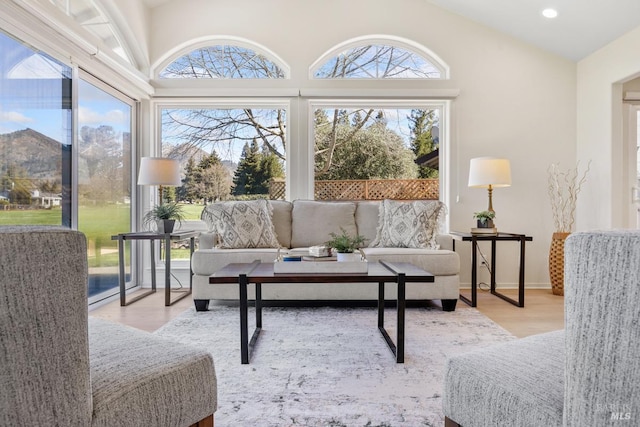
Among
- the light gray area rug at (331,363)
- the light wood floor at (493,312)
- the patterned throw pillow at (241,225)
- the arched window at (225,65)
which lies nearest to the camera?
the light gray area rug at (331,363)

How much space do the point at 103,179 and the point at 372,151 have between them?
107 inches

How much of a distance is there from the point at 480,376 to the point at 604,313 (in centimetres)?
44

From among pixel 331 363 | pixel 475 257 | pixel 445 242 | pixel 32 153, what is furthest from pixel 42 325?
pixel 475 257

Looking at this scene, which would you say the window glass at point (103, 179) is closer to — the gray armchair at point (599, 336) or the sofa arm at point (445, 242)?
the sofa arm at point (445, 242)

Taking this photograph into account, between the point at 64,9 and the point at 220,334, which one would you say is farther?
the point at 64,9

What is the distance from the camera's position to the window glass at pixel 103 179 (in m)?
3.31

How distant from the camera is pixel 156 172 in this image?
3596 mm

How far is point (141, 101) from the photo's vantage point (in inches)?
166

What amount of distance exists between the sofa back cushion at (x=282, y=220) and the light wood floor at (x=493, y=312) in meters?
1.02

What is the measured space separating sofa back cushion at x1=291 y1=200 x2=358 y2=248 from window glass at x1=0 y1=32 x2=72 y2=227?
1930 mm

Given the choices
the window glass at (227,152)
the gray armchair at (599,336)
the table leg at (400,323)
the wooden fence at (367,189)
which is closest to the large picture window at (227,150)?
the window glass at (227,152)

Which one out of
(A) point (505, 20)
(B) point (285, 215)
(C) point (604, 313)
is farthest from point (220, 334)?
(A) point (505, 20)

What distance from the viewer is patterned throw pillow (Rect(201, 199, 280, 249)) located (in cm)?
347

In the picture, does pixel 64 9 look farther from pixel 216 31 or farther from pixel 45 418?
pixel 45 418
